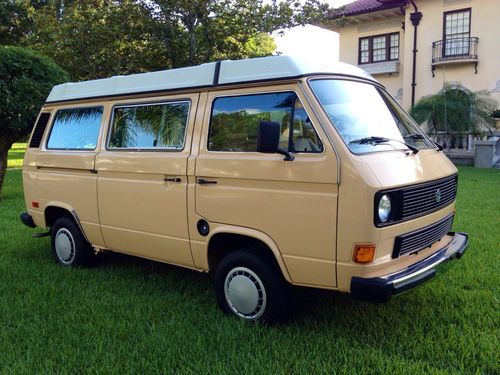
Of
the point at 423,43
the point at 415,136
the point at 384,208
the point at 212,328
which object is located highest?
the point at 423,43

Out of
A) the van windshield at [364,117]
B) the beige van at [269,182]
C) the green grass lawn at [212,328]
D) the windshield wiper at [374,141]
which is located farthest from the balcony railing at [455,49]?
the windshield wiper at [374,141]

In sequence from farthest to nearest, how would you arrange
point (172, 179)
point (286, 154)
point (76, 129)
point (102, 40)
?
point (102, 40), point (76, 129), point (172, 179), point (286, 154)

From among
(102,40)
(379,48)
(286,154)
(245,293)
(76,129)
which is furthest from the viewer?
(379,48)

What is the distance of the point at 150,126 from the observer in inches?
210

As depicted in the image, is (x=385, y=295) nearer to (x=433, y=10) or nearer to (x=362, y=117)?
(x=362, y=117)

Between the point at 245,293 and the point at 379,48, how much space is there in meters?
24.1

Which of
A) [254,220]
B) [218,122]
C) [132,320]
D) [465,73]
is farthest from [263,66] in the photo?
[465,73]

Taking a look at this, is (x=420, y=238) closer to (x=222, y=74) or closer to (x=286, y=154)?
(x=286, y=154)

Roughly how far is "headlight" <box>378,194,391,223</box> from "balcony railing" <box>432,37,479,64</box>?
69.9ft

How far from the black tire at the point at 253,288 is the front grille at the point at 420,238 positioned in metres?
1.00

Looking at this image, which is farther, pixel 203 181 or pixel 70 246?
pixel 70 246

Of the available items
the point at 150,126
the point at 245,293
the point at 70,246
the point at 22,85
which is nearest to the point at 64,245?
the point at 70,246

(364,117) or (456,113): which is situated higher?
(456,113)

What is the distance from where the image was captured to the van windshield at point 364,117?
4.14 meters
